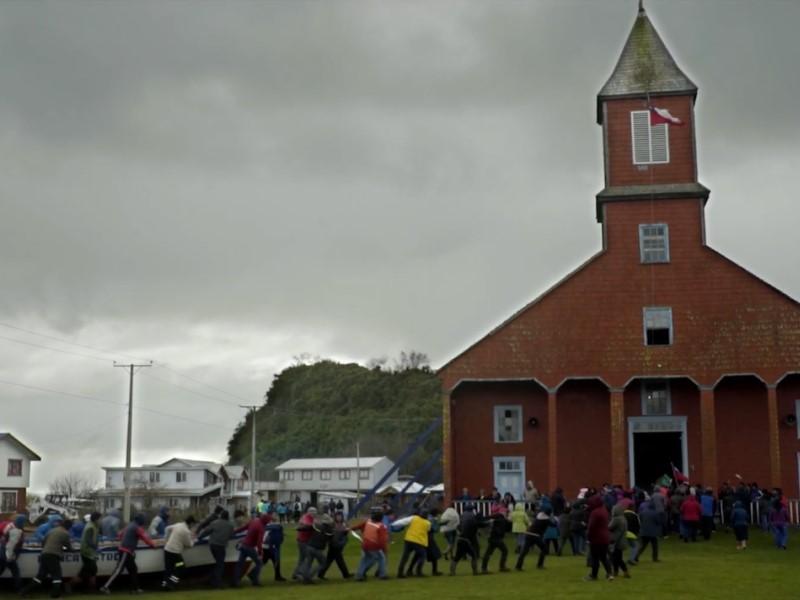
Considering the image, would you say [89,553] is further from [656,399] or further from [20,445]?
[20,445]

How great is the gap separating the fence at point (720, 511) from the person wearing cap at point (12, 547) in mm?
16782

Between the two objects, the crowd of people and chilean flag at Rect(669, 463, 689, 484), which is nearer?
the crowd of people

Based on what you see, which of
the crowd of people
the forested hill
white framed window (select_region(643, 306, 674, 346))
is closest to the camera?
the crowd of people

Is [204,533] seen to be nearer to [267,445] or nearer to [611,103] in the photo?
[611,103]

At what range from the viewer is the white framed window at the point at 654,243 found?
41.0 m

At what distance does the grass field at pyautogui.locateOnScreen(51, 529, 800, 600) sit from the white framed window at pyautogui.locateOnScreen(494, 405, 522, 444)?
14.1 meters

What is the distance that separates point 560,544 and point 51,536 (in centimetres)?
1307

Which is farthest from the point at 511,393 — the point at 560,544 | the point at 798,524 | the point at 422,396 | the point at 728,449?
the point at 422,396

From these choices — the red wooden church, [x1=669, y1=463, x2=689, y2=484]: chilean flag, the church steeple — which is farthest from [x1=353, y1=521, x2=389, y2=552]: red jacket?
the church steeple

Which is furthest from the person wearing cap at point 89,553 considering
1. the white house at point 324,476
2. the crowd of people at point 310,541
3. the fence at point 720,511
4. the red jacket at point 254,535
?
the white house at point 324,476

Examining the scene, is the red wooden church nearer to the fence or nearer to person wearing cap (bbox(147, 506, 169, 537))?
the fence

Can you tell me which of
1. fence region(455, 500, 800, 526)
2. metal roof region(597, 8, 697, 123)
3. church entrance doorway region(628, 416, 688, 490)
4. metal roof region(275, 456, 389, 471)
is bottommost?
fence region(455, 500, 800, 526)

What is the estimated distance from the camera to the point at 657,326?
133 feet

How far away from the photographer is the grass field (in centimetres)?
2000
